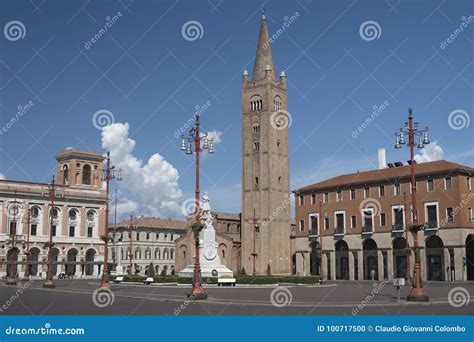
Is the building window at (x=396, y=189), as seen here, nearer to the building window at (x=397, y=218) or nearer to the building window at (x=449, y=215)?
the building window at (x=397, y=218)

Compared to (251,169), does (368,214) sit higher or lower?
lower

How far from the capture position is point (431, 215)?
6462 cm

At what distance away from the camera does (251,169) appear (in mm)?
92688

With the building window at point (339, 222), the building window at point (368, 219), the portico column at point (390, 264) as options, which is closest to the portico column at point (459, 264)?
the portico column at point (390, 264)

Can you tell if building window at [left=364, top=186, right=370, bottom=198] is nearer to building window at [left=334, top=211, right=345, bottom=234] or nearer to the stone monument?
building window at [left=334, top=211, right=345, bottom=234]

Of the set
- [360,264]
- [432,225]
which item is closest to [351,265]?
[360,264]

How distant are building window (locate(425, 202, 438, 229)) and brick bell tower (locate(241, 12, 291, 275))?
2861 centimetres

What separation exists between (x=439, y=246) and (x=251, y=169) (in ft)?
117

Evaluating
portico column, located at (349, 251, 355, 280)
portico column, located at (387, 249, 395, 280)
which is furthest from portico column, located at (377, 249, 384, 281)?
portico column, located at (349, 251, 355, 280)

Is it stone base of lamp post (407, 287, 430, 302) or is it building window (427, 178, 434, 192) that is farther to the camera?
building window (427, 178, 434, 192)

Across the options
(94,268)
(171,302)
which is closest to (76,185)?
(94,268)

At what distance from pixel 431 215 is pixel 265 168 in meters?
31.7

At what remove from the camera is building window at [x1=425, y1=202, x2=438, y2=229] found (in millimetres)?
63600

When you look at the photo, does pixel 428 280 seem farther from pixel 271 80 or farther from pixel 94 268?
pixel 94 268
